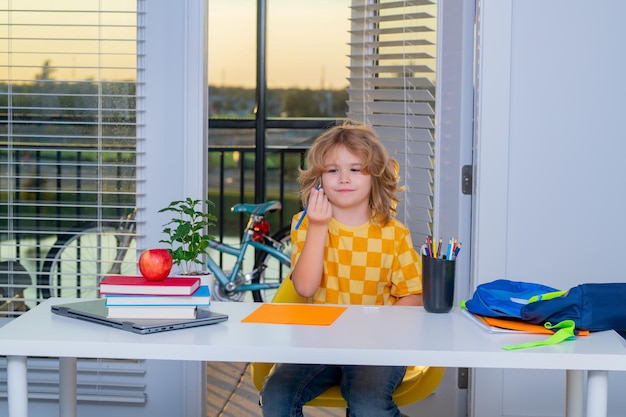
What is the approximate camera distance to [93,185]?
2906 millimetres

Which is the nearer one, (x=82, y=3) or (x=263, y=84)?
(x=82, y=3)

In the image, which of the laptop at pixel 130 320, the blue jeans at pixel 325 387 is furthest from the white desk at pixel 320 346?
the blue jeans at pixel 325 387

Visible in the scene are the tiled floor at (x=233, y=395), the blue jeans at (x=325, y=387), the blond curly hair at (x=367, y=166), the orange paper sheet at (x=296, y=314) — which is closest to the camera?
the orange paper sheet at (x=296, y=314)

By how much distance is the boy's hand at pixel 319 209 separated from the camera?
2148mm

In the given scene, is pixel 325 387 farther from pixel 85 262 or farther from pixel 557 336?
pixel 85 262

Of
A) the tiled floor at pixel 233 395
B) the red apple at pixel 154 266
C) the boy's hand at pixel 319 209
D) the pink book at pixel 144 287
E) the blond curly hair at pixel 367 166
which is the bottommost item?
the tiled floor at pixel 233 395

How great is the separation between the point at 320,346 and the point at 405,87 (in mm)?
1777

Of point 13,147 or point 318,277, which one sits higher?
point 13,147

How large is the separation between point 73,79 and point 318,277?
1209mm

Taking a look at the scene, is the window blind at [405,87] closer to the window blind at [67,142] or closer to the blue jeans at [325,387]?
the window blind at [67,142]

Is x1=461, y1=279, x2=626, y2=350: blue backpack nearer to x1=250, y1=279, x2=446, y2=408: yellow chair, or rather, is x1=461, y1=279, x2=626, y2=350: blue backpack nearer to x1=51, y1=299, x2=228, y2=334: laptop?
x1=250, y1=279, x2=446, y2=408: yellow chair

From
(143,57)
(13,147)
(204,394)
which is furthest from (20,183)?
(204,394)

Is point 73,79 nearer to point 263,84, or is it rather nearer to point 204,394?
point 204,394

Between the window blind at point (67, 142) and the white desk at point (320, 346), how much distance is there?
1.13 metres
